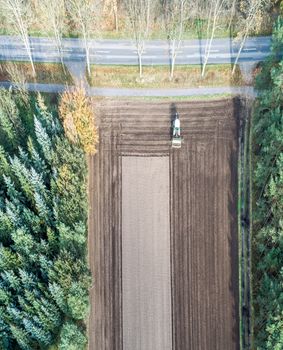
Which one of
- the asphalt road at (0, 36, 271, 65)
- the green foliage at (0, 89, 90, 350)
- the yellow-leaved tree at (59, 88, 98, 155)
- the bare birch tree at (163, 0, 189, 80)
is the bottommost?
the green foliage at (0, 89, 90, 350)

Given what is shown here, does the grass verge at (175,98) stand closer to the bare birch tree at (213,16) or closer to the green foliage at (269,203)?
the bare birch tree at (213,16)

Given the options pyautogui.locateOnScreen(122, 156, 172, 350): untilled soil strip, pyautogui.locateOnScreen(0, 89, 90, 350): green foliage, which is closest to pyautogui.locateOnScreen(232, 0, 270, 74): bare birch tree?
pyautogui.locateOnScreen(122, 156, 172, 350): untilled soil strip

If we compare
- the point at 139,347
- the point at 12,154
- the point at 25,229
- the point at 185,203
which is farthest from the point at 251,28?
the point at 139,347

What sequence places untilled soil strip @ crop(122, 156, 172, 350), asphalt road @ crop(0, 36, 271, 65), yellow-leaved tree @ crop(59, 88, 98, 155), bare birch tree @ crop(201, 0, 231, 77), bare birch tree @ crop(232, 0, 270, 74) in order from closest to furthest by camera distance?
1. untilled soil strip @ crop(122, 156, 172, 350)
2. yellow-leaved tree @ crop(59, 88, 98, 155)
3. bare birch tree @ crop(232, 0, 270, 74)
4. bare birch tree @ crop(201, 0, 231, 77)
5. asphalt road @ crop(0, 36, 271, 65)

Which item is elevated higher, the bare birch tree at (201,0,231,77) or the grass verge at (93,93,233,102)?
the bare birch tree at (201,0,231,77)

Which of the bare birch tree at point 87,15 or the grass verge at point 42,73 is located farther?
the grass verge at point 42,73

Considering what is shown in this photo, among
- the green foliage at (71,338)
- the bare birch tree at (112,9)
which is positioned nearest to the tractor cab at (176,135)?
the bare birch tree at (112,9)

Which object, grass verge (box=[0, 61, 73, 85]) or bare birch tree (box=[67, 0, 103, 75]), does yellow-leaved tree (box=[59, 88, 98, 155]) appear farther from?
bare birch tree (box=[67, 0, 103, 75])
